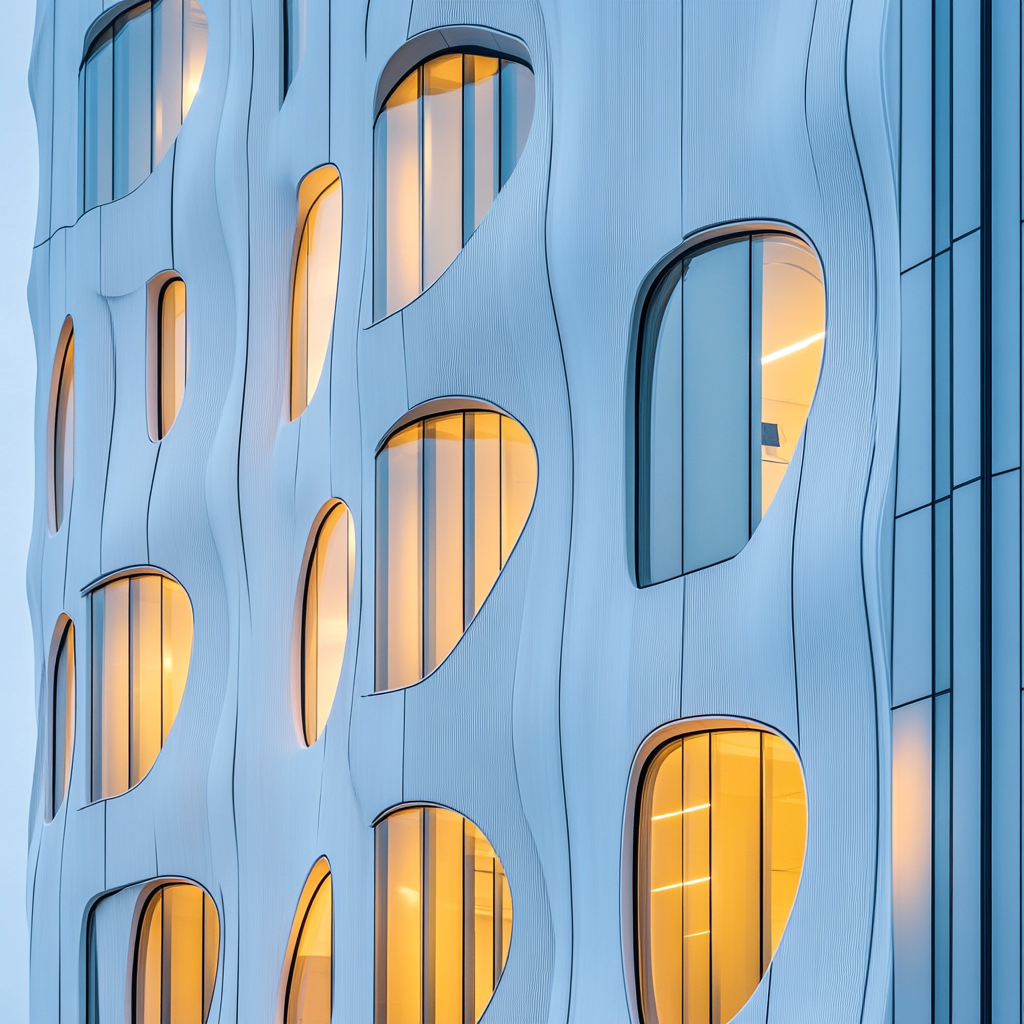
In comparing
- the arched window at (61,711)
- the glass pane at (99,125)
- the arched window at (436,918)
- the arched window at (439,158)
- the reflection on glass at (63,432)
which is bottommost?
the arched window at (436,918)

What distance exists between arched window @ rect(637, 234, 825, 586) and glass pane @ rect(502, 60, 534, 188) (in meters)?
2.75

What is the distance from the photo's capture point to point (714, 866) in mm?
10656

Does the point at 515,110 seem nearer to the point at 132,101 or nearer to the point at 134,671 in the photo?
the point at 132,101

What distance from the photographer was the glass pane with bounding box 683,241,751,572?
1094cm

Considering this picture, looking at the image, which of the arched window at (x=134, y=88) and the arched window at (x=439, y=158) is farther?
the arched window at (x=134, y=88)

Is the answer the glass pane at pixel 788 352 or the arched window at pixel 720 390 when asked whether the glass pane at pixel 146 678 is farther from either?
the glass pane at pixel 788 352

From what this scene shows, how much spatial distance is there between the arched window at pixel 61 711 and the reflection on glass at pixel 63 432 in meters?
1.76

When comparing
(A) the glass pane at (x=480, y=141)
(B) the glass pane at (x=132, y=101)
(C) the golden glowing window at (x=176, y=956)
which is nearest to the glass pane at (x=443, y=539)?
(A) the glass pane at (x=480, y=141)

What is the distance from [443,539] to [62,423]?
10056mm

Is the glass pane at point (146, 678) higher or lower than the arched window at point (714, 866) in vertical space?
higher

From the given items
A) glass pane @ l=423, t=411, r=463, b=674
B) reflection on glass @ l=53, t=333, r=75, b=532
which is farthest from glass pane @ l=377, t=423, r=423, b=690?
reflection on glass @ l=53, t=333, r=75, b=532

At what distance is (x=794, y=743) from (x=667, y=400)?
3.12 metres

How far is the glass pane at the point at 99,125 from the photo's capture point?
68.4 ft

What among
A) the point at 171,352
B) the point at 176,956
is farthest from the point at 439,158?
the point at 176,956
